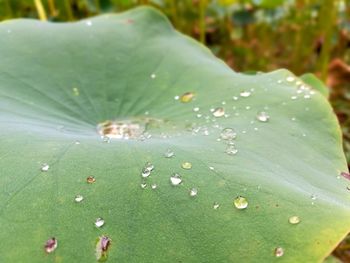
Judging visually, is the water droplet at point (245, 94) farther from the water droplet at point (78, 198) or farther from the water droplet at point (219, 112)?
the water droplet at point (78, 198)

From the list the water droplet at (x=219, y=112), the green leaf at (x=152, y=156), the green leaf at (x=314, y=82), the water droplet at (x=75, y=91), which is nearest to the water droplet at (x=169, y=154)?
the green leaf at (x=152, y=156)

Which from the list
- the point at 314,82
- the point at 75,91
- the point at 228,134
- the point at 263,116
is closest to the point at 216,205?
the point at 228,134

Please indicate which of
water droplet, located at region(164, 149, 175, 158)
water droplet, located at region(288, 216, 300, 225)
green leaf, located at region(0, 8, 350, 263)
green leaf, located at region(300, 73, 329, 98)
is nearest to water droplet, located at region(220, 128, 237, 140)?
green leaf, located at region(0, 8, 350, 263)

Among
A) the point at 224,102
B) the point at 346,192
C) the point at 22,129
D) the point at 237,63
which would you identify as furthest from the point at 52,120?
the point at 237,63

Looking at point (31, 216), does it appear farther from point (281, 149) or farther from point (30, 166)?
point (281, 149)

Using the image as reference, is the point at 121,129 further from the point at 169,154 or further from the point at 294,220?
the point at 294,220

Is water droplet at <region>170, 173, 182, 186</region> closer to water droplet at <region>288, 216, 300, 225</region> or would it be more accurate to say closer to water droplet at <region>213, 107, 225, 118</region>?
water droplet at <region>288, 216, 300, 225</region>
